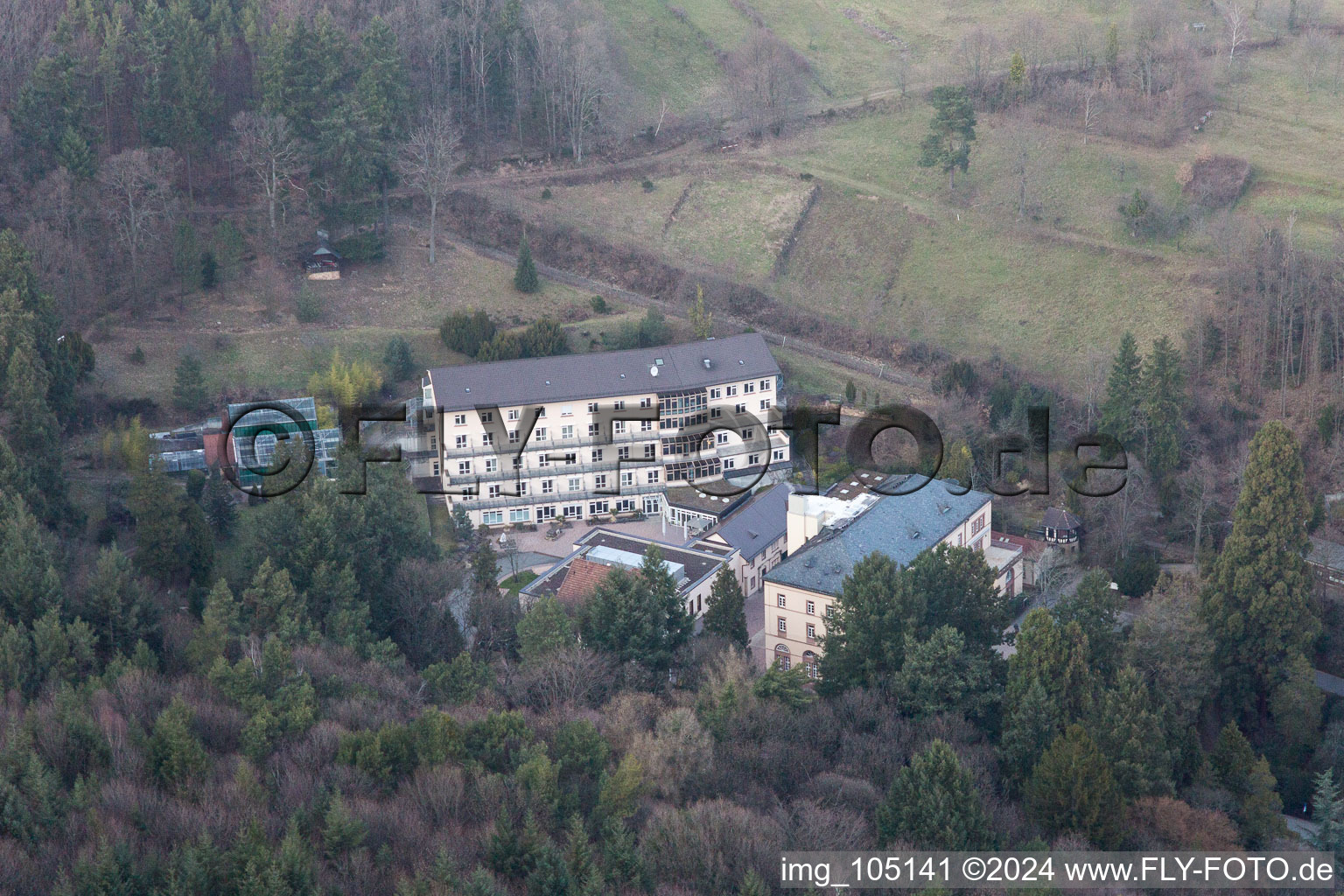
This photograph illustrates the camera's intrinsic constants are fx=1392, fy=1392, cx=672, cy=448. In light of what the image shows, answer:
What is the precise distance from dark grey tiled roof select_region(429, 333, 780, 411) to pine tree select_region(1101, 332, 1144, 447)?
11.9 m

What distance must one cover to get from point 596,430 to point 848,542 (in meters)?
11.9

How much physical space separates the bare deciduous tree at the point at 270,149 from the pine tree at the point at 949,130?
93.4ft

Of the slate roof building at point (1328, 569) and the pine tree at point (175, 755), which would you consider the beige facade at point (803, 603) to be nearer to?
the slate roof building at point (1328, 569)

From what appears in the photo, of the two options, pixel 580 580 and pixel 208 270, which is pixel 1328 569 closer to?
pixel 580 580

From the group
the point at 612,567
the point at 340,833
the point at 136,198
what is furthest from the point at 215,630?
the point at 136,198

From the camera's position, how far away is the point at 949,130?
64500 millimetres

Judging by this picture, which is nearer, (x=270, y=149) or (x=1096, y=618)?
(x=1096, y=618)

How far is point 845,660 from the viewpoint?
3434 centimetres

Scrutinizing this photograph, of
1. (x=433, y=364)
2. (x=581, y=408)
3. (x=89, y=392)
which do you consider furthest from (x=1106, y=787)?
(x=89, y=392)

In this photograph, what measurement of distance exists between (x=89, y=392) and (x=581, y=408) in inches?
659

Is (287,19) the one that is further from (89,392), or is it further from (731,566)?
(731,566)

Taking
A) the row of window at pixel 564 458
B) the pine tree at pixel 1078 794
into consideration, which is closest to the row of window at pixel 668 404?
the row of window at pixel 564 458

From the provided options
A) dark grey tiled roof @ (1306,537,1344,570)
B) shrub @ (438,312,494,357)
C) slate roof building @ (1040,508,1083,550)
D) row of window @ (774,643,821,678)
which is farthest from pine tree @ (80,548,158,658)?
dark grey tiled roof @ (1306,537,1344,570)

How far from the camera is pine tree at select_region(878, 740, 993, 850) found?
82.4 ft
